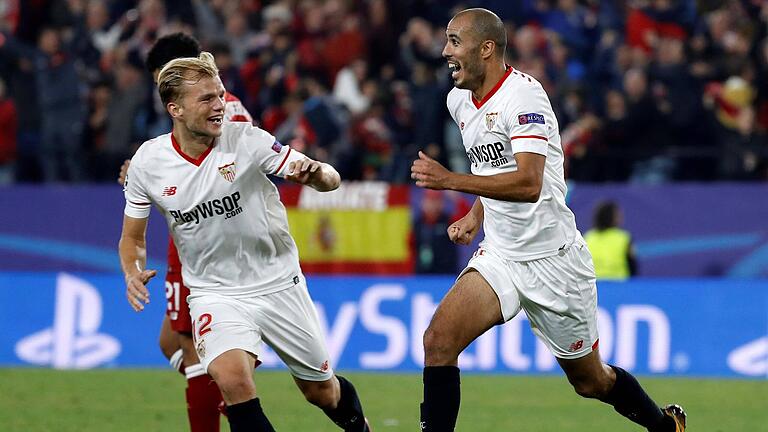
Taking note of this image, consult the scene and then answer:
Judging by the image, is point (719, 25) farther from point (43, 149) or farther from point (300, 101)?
point (43, 149)

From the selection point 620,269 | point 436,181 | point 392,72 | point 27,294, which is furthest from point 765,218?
point 436,181

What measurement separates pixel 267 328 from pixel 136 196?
0.96 metres

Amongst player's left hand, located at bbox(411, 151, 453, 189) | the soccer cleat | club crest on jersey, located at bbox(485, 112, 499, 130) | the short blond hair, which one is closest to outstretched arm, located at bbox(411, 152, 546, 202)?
player's left hand, located at bbox(411, 151, 453, 189)

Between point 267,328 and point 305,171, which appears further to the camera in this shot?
point 267,328

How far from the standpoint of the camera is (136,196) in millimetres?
7027

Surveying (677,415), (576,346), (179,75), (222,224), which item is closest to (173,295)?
(222,224)

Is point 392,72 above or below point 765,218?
above

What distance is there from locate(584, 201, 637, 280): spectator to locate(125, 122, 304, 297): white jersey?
7.18 meters

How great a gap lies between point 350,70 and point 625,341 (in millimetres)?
6084

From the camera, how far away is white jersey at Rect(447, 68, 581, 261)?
7.04 meters

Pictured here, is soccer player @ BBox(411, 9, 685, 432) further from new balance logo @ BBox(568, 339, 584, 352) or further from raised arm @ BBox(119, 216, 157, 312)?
raised arm @ BBox(119, 216, 157, 312)

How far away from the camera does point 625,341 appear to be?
1248 cm

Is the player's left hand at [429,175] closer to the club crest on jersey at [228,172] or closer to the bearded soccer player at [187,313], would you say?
the club crest on jersey at [228,172]

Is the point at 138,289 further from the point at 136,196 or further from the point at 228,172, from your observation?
the point at 228,172
